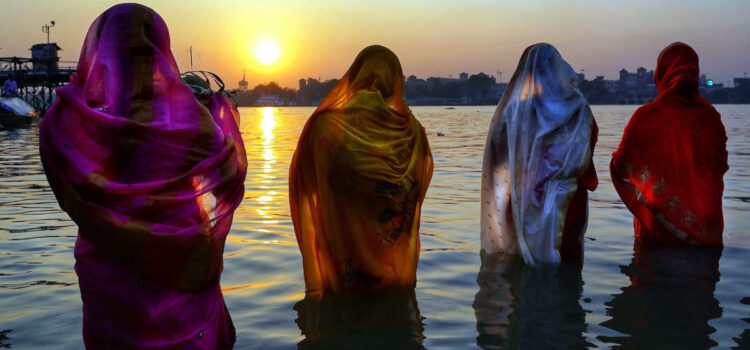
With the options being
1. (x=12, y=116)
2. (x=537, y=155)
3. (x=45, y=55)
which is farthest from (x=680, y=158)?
(x=45, y=55)

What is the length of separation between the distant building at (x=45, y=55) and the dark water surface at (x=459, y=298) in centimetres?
5207

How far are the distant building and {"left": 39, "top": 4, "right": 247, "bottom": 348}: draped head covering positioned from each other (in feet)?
186

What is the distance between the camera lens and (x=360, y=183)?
4305mm

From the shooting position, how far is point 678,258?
5578 mm

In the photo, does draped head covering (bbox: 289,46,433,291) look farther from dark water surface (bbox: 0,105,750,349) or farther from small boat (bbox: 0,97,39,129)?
small boat (bbox: 0,97,39,129)

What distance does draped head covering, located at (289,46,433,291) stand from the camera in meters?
4.29

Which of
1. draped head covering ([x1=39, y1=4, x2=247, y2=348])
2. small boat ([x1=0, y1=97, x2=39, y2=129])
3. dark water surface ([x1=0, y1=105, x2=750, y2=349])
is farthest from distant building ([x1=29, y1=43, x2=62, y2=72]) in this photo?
draped head covering ([x1=39, y1=4, x2=247, y2=348])

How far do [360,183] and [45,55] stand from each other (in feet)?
194

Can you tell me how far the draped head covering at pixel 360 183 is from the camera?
4.29 m

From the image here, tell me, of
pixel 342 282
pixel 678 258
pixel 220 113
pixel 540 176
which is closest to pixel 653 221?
pixel 678 258

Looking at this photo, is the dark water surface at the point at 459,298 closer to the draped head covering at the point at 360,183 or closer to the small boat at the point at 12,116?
the draped head covering at the point at 360,183

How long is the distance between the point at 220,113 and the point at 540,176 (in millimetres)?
2737

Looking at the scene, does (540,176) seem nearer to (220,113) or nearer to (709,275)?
(709,275)

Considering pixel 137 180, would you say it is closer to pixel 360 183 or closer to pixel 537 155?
pixel 360 183
